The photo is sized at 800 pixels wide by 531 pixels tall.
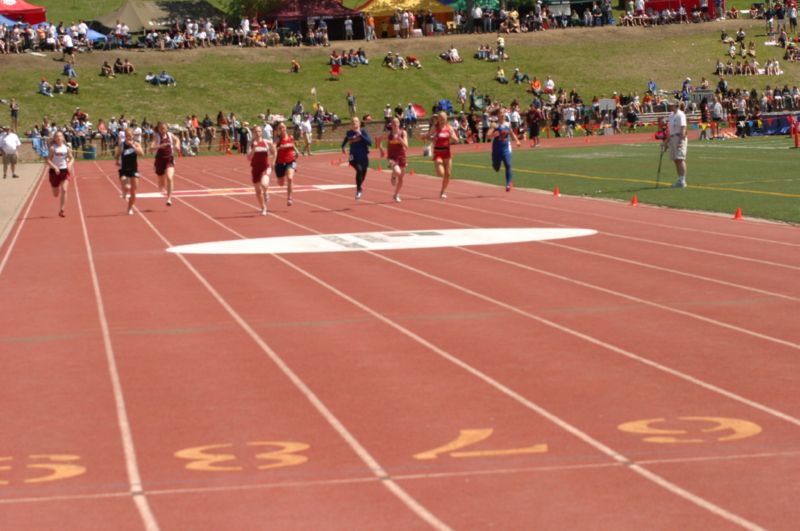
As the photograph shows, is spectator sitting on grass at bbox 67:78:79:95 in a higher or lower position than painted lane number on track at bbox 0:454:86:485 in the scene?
higher

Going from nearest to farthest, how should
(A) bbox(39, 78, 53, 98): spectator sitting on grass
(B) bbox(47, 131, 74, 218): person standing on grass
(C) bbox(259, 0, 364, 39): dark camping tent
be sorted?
(B) bbox(47, 131, 74, 218): person standing on grass
(A) bbox(39, 78, 53, 98): spectator sitting on grass
(C) bbox(259, 0, 364, 39): dark camping tent

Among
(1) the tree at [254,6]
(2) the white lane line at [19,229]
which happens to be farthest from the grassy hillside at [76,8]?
(2) the white lane line at [19,229]

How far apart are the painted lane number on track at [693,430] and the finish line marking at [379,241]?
11.1 m

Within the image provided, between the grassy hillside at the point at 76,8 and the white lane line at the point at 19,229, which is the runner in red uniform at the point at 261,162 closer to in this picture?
the white lane line at the point at 19,229

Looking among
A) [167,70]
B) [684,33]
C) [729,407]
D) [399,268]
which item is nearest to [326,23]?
[167,70]

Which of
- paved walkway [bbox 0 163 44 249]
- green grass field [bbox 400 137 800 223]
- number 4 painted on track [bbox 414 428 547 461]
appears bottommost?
green grass field [bbox 400 137 800 223]

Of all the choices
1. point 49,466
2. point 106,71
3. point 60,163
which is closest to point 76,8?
point 106,71

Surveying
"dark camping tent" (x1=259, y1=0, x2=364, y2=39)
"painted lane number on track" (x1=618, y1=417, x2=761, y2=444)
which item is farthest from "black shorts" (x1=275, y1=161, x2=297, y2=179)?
"dark camping tent" (x1=259, y1=0, x2=364, y2=39)

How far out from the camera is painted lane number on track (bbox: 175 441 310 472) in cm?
805

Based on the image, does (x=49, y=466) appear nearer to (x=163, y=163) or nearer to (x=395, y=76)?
(x=163, y=163)

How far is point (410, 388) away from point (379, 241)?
10971 millimetres

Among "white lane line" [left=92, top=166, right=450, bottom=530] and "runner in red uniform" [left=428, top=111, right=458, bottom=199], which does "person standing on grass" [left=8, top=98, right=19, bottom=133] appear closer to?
"runner in red uniform" [left=428, top=111, right=458, bottom=199]

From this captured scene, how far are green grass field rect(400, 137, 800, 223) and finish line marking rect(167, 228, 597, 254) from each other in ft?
13.0

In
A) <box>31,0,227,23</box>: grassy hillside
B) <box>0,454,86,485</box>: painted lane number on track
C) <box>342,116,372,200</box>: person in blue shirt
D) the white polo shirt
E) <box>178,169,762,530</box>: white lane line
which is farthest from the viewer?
<box>31,0,227,23</box>: grassy hillside
